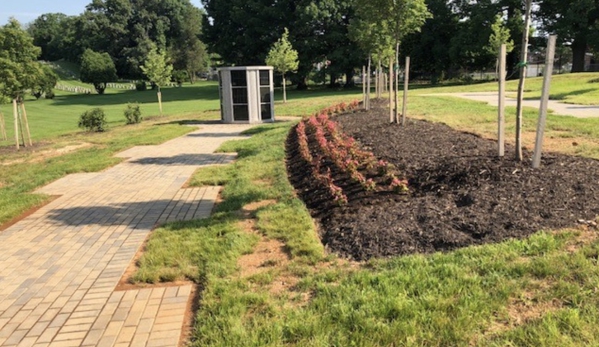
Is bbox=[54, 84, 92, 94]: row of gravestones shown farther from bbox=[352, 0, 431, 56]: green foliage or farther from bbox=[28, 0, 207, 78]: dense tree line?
bbox=[352, 0, 431, 56]: green foliage

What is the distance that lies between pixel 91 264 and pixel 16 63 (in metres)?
12.2

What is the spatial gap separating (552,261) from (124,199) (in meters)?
6.09

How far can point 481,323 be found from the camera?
283 cm

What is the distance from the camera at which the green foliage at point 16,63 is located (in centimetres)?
1345

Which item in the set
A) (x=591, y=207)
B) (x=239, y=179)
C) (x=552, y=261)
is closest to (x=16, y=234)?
(x=239, y=179)

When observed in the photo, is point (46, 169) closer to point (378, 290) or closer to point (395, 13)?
point (395, 13)

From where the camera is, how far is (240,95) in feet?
63.1

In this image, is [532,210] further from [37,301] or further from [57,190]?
[57,190]

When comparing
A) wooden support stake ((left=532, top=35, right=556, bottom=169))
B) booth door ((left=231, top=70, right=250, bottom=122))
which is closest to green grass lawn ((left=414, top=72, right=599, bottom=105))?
wooden support stake ((left=532, top=35, right=556, bottom=169))

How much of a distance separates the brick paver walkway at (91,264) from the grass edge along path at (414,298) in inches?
16.2

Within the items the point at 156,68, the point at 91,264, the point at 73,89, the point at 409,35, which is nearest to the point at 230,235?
the point at 91,264

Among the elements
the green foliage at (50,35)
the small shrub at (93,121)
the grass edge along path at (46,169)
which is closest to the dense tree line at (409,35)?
the small shrub at (93,121)

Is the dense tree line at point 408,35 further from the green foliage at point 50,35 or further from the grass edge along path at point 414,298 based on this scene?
the green foliage at point 50,35

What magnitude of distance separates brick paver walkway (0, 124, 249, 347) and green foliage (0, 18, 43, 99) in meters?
6.71
